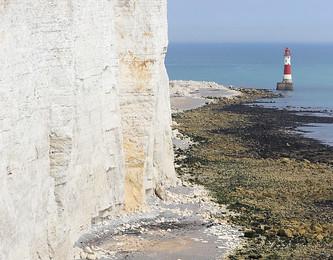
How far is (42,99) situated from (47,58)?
108 centimetres

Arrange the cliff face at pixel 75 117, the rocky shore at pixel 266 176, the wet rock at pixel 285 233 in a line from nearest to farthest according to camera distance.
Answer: the cliff face at pixel 75 117
the rocky shore at pixel 266 176
the wet rock at pixel 285 233

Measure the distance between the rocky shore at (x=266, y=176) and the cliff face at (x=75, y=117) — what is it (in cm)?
317

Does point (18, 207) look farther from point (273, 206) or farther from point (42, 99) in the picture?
point (273, 206)

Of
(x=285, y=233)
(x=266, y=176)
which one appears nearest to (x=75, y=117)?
(x=285, y=233)

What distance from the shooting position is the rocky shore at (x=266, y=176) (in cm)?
2014

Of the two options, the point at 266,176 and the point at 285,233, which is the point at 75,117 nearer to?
the point at 285,233

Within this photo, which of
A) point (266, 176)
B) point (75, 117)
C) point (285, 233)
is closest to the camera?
point (75, 117)

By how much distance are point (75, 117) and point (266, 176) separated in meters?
13.4

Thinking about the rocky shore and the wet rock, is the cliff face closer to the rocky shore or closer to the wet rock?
the rocky shore

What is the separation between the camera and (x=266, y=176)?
29.6 metres

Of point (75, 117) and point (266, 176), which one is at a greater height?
point (75, 117)

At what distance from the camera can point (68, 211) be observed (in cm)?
1772

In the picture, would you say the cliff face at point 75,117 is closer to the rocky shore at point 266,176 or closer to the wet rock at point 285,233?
the rocky shore at point 266,176

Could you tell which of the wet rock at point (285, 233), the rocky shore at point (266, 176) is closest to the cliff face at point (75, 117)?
the rocky shore at point (266, 176)
